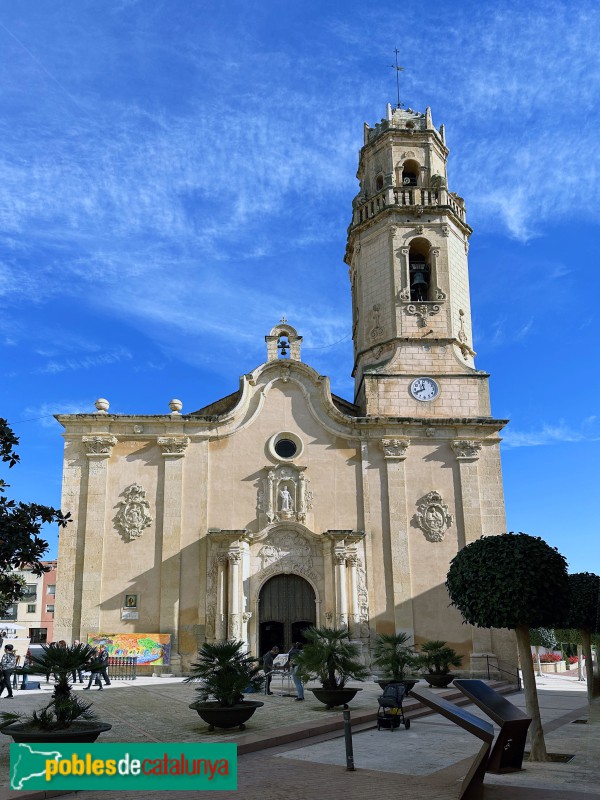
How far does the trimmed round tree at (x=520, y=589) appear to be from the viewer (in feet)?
36.4

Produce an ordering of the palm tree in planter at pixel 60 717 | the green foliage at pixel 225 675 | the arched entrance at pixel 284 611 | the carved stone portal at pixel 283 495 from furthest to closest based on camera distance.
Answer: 1. the carved stone portal at pixel 283 495
2. the arched entrance at pixel 284 611
3. the green foliage at pixel 225 675
4. the palm tree in planter at pixel 60 717

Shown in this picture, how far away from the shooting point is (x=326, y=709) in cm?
1534

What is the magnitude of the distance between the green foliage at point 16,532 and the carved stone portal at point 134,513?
1492cm

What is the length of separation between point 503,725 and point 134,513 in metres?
18.2

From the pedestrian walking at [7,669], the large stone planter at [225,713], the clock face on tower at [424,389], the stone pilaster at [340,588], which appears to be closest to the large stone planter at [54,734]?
the large stone planter at [225,713]

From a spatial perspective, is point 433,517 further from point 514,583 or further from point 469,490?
point 514,583

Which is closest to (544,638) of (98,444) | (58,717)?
(98,444)

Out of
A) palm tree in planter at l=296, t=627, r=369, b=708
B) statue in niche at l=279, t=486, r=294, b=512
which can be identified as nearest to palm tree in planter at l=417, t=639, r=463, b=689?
palm tree in planter at l=296, t=627, r=369, b=708

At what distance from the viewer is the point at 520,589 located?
36.6 ft

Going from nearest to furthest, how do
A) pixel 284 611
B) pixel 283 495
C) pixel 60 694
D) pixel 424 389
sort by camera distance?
pixel 60 694 → pixel 284 611 → pixel 283 495 → pixel 424 389

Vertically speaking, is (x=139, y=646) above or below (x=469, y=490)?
below

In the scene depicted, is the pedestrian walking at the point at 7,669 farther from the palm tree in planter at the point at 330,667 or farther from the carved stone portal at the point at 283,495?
the carved stone portal at the point at 283,495

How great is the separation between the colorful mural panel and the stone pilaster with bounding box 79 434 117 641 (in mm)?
593

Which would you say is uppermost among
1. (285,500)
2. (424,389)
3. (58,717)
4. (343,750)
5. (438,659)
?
(424,389)
